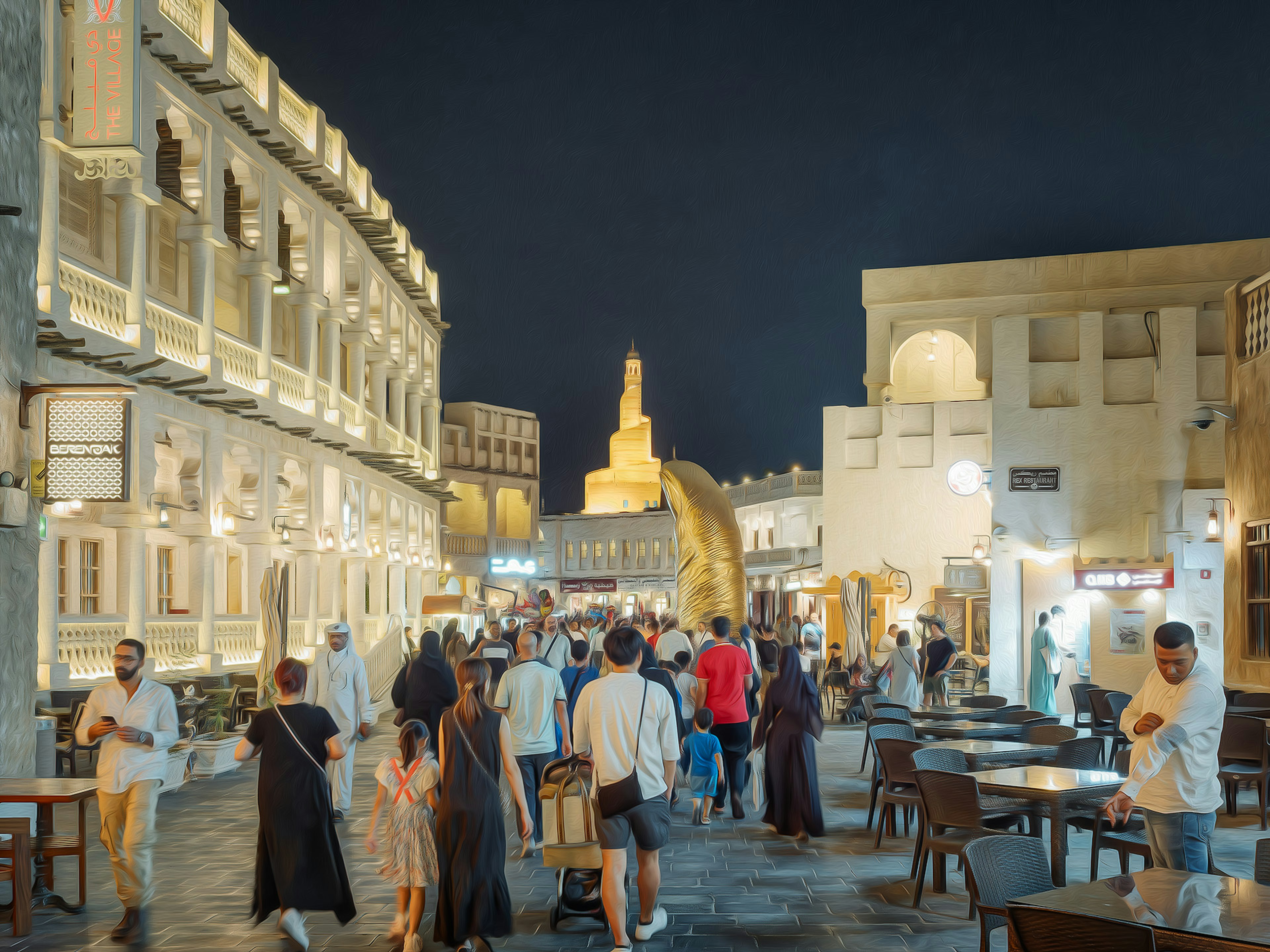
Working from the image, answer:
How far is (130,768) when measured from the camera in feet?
22.6

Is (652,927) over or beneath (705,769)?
beneath

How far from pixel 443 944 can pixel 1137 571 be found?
55.3 feet

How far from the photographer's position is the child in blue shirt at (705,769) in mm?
10766

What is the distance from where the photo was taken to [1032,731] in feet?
33.9

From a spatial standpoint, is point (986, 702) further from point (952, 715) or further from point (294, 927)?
point (294, 927)

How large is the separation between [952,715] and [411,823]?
26.4ft

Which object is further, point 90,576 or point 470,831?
point 90,576

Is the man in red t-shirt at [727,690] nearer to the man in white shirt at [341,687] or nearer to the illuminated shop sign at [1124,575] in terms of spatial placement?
the man in white shirt at [341,687]

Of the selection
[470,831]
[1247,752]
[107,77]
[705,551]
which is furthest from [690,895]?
[705,551]

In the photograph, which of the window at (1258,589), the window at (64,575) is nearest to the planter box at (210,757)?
the window at (64,575)

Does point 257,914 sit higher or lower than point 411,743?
lower

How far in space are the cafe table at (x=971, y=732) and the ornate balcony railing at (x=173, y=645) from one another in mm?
10835

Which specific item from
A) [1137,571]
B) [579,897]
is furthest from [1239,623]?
[579,897]

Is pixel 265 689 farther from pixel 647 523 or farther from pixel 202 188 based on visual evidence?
pixel 647 523
